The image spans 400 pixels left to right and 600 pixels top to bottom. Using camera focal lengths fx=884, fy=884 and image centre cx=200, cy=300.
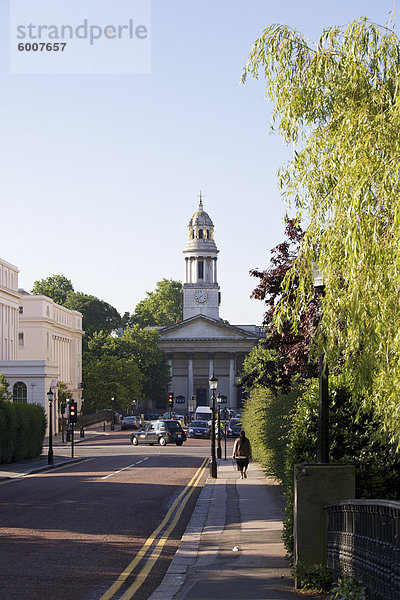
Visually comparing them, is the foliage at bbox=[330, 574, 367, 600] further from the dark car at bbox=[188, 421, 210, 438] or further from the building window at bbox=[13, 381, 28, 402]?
the building window at bbox=[13, 381, 28, 402]

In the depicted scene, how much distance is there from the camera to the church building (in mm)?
129500

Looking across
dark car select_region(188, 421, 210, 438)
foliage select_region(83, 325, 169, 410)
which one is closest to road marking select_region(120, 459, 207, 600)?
dark car select_region(188, 421, 210, 438)

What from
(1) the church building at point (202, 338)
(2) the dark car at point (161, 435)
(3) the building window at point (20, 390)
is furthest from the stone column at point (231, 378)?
(2) the dark car at point (161, 435)

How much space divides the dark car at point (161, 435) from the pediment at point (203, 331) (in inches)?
2673

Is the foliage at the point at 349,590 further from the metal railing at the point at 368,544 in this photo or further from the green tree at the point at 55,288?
the green tree at the point at 55,288

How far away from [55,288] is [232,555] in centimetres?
13504

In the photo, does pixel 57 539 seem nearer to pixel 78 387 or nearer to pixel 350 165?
pixel 350 165

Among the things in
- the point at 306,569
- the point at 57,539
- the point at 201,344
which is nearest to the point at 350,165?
the point at 306,569

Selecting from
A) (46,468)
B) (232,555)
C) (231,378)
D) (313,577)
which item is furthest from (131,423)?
(313,577)

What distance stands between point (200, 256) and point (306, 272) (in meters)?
127

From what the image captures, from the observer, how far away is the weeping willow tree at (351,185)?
34.3ft

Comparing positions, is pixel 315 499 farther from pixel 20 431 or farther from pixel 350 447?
pixel 20 431

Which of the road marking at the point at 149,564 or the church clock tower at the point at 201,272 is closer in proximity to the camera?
the road marking at the point at 149,564

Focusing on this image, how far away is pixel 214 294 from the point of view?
451ft
